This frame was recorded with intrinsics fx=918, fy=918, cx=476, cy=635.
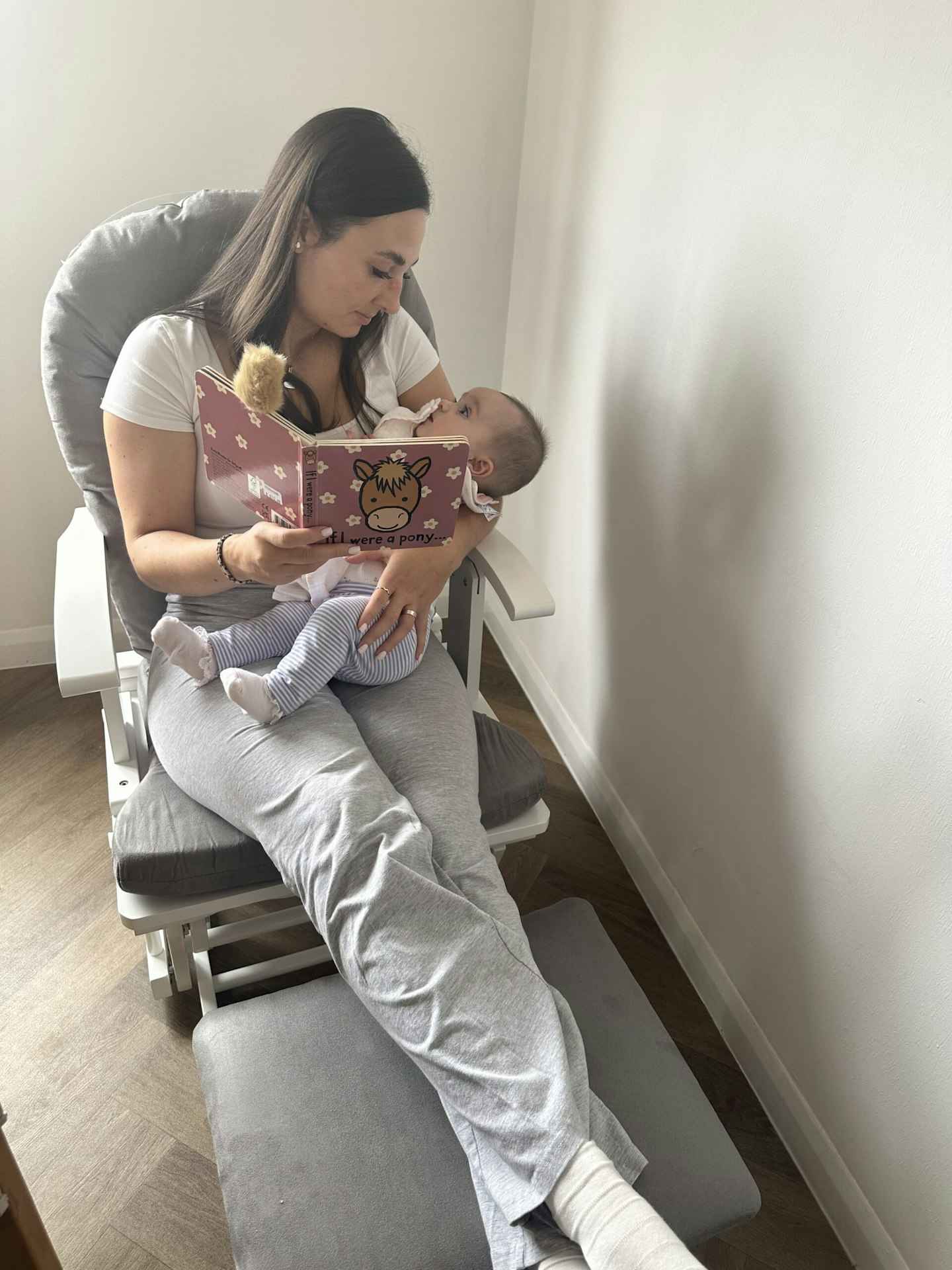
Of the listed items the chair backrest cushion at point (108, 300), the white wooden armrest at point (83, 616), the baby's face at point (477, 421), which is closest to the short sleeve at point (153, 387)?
the chair backrest cushion at point (108, 300)

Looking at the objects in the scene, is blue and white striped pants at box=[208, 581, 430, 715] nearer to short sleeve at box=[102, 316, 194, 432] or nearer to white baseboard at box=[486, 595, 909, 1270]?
short sleeve at box=[102, 316, 194, 432]

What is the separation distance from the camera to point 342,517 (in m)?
1.02

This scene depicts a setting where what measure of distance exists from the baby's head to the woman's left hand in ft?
0.45

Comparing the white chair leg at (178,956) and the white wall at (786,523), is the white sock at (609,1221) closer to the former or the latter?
the white wall at (786,523)

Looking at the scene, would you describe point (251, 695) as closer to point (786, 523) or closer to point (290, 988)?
point (290, 988)

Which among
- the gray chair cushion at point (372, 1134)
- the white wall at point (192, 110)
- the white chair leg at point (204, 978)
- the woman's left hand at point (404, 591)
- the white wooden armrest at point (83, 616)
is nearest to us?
the gray chair cushion at point (372, 1134)

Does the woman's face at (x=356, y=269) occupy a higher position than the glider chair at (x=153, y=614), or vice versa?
the woman's face at (x=356, y=269)

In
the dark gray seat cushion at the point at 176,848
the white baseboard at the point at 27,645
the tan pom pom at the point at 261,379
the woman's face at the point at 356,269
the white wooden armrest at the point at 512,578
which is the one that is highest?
the woman's face at the point at 356,269

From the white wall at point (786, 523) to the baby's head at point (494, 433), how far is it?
10.1 inches

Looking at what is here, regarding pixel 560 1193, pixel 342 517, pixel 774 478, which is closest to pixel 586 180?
pixel 774 478

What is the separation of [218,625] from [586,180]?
1045mm

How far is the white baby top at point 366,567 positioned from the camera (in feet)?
4.20

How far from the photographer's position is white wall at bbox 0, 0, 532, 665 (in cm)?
160

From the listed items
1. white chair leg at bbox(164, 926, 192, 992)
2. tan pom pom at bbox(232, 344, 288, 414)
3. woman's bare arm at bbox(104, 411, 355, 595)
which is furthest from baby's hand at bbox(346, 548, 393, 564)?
white chair leg at bbox(164, 926, 192, 992)
